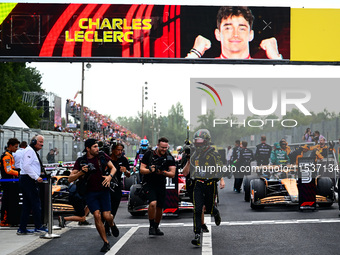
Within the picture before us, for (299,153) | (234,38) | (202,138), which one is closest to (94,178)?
(202,138)

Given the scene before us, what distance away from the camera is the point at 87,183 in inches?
352

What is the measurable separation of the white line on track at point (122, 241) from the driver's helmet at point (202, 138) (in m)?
1.93

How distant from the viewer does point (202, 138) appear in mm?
9461

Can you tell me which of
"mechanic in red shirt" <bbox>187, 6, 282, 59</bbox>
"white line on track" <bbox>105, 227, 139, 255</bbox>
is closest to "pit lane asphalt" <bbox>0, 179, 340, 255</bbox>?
"white line on track" <bbox>105, 227, 139, 255</bbox>

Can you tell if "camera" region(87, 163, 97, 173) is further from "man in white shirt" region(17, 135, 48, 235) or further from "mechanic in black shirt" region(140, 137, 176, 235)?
"man in white shirt" region(17, 135, 48, 235)

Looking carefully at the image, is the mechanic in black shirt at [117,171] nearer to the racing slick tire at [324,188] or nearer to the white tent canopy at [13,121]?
the racing slick tire at [324,188]

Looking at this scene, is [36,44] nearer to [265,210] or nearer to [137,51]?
[137,51]

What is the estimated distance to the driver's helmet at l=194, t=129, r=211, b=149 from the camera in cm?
945

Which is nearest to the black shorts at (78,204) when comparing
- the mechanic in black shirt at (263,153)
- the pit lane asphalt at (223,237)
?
the pit lane asphalt at (223,237)

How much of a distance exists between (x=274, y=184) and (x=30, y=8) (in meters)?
20.3

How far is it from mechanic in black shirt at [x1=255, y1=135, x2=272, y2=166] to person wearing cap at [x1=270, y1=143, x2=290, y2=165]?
0.12m

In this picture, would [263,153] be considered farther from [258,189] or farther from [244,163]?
[258,189]

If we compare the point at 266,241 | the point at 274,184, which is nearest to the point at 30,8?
the point at 274,184

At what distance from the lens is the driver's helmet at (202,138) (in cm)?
945
